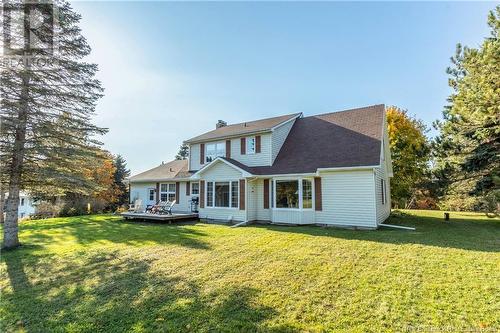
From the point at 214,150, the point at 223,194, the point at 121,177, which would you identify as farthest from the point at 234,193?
the point at 121,177

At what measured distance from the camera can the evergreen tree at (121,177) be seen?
31.8m

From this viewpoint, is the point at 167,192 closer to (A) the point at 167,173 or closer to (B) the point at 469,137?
(A) the point at 167,173

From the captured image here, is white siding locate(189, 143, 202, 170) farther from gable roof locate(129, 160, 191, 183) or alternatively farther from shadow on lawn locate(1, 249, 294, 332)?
shadow on lawn locate(1, 249, 294, 332)

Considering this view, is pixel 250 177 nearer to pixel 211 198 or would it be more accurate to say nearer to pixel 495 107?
pixel 211 198

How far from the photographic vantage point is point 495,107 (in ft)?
30.7

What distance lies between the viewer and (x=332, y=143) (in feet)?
47.5

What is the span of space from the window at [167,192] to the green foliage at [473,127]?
18210 mm

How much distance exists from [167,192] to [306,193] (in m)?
12.1

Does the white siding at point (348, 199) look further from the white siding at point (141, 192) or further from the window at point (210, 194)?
the white siding at point (141, 192)

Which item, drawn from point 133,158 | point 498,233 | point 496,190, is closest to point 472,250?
point 498,233

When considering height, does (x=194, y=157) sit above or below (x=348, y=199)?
Result: above

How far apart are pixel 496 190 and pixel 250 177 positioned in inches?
491

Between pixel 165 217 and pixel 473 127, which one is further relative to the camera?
pixel 165 217

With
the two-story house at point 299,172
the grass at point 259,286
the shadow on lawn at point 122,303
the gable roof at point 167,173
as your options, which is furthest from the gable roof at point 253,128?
the shadow on lawn at point 122,303
